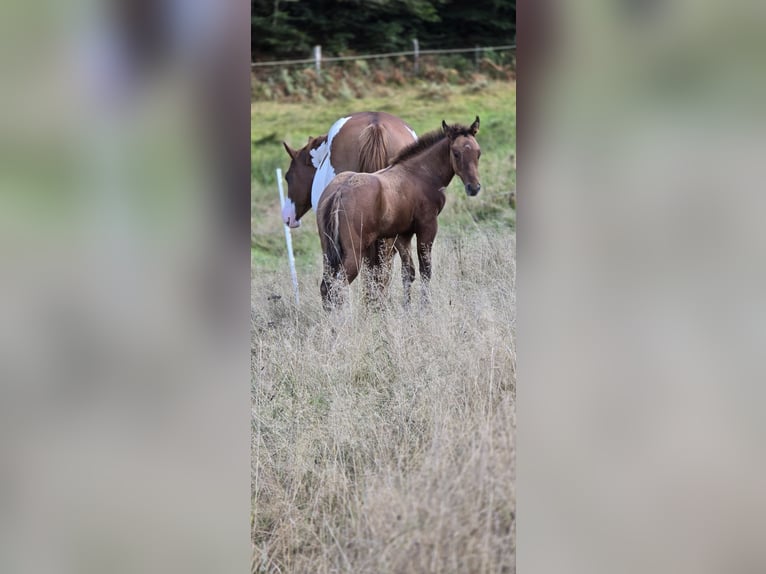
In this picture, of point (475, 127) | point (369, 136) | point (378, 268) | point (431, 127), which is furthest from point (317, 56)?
point (378, 268)

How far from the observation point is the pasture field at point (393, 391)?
1.81 meters

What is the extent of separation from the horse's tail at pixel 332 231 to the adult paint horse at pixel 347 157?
0.08m

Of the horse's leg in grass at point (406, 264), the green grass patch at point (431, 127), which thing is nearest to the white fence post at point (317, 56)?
the green grass patch at point (431, 127)

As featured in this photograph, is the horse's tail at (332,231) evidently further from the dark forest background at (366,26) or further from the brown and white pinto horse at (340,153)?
the dark forest background at (366,26)

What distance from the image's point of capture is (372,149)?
227 cm

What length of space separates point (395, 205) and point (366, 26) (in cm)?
52

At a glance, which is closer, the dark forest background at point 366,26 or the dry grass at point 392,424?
the dry grass at point 392,424

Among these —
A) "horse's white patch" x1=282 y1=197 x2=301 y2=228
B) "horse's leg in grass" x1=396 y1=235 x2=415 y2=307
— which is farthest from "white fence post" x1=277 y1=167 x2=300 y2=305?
"horse's leg in grass" x1=396 y1=235 x2=415 y2=307

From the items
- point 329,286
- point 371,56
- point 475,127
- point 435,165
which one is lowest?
point 329,286

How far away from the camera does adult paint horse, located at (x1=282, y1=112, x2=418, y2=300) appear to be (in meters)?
2.24

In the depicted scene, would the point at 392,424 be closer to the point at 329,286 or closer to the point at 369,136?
the point at 329,286
